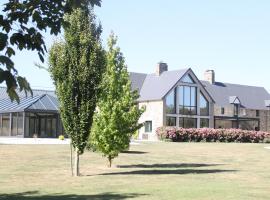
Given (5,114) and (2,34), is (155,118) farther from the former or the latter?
(2,34)

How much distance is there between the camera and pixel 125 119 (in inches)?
826

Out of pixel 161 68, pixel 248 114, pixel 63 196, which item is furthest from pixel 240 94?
pixel 63 196

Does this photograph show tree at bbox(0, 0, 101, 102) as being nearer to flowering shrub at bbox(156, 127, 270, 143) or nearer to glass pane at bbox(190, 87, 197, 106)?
flowering shrub at bbox(156, 127, 270, 143)

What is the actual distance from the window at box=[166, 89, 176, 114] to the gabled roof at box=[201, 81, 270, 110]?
8.29 meters

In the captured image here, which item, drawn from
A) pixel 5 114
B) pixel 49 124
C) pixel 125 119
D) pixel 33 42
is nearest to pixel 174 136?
pixel 49 124

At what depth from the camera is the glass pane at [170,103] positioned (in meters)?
54.5

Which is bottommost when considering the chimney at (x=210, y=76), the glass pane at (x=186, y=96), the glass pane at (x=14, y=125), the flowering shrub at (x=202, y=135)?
the flowering shrub at (x=202, y=135)

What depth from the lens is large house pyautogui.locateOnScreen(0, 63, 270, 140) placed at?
48219 millimetres

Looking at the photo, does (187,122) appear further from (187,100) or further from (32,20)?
(32,20)

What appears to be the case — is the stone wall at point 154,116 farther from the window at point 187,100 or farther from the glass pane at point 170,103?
the window at point 187,100

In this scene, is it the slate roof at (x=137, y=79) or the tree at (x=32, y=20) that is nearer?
the tree at (x=32, y=20)

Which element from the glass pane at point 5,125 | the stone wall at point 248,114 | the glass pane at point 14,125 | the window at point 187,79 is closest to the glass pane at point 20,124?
the glass pane at point 14,125

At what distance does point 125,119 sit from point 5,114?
104 feet

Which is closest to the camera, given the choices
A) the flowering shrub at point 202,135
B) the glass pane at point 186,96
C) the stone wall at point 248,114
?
the flowering shrub at point 202,135
